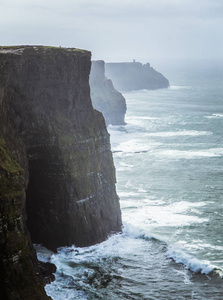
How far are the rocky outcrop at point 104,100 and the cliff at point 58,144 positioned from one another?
87.2 meters

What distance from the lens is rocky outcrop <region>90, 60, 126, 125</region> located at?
14562 centimetres

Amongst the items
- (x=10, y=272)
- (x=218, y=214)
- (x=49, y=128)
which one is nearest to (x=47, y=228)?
(x=49, y=128)

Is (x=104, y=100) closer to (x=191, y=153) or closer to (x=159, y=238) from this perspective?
(x=191, y=153)

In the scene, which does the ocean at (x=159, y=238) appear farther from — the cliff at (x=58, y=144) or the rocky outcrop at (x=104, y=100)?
the rocky outcrop at (x=104, y=100)

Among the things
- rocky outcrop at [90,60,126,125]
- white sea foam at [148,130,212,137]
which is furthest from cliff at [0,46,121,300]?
rocky outcrop at [90,60,126,125]

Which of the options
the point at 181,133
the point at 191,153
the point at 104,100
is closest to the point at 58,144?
the point at 191,153

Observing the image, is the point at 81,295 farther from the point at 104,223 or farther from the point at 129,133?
the point at 129,133

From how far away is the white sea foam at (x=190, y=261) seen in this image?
161 feet

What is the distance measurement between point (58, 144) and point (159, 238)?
14747 millimetres

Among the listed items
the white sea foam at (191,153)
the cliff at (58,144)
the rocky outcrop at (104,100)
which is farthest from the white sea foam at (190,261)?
the rocky outcrop at (104,100)

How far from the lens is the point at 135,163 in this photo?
9719 cm

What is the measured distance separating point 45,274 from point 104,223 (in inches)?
481

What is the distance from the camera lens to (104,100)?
146125mm

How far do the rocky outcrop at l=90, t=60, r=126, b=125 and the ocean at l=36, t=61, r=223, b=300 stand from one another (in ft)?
104
